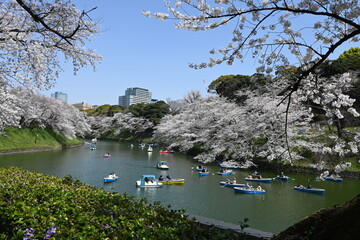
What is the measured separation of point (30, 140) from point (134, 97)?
136 m

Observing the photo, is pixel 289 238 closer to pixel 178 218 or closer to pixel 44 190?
pixel 178 218

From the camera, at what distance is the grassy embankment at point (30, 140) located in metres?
26.1

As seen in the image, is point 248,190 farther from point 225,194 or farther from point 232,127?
point 232,127

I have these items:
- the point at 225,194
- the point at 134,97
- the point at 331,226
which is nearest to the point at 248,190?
the point at 225,194

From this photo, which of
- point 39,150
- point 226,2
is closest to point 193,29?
point 226,2

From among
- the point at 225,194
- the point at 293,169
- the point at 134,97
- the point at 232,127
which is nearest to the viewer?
the point at 225,194

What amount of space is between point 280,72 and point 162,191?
40.0ft

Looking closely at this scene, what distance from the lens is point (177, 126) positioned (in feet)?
121

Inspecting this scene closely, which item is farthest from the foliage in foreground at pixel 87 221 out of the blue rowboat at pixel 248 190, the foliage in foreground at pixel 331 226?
the blue rowboat at pixel 248 190

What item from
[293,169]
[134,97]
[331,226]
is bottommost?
[293,169]

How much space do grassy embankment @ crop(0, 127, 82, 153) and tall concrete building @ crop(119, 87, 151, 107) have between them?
127975mm

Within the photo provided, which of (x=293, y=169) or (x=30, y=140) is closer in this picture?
(x=293, y=169)

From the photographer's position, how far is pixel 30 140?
2956cm

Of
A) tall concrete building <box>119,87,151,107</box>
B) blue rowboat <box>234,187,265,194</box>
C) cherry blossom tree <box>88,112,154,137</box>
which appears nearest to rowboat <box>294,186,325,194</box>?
blue rowboat <box>234,187,265,194</box>
